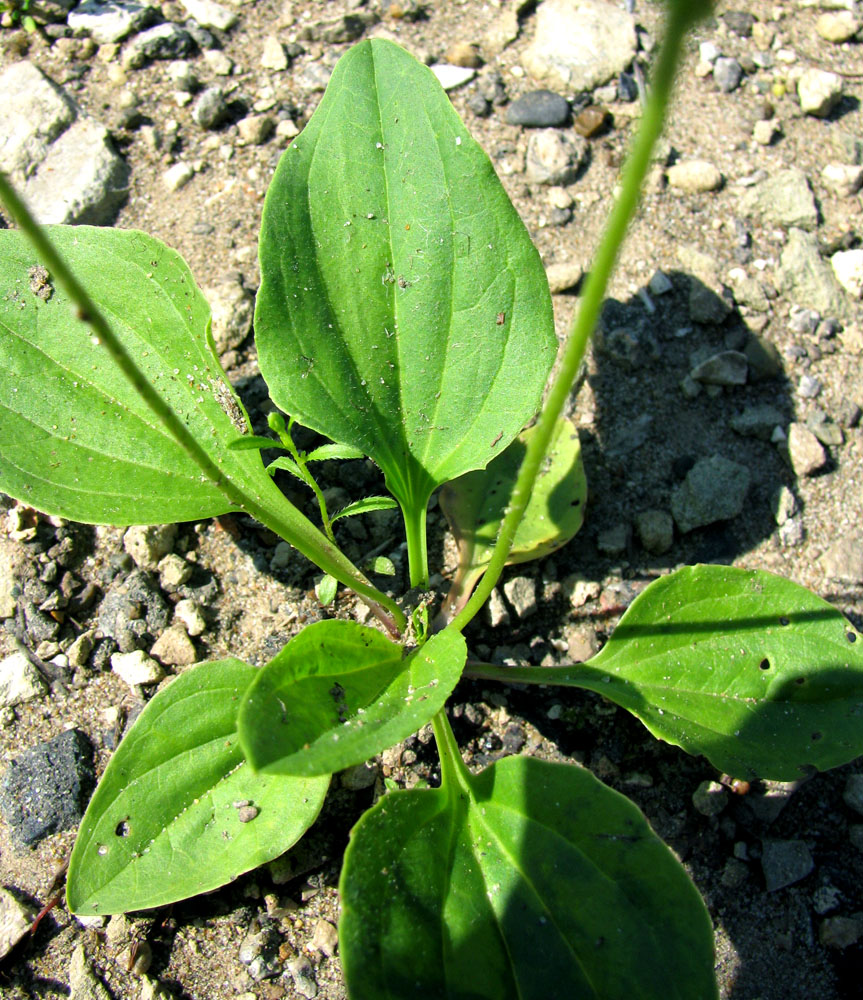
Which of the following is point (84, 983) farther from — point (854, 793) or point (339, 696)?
point (854, 793)

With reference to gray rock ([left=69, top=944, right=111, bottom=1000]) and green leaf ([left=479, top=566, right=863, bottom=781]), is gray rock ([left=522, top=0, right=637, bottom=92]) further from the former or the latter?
gray rock ([left=69, top=944, right=111, bottom=1000])

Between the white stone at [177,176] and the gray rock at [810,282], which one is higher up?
the white stone at [177,176]

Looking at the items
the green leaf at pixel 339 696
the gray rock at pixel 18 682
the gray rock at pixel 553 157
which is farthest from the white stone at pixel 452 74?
the gray rock at pixel 18 682

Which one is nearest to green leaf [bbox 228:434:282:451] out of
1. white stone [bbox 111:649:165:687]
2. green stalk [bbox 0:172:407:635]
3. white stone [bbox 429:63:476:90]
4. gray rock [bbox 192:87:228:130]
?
green stalk [bbox 0:172:407:635]

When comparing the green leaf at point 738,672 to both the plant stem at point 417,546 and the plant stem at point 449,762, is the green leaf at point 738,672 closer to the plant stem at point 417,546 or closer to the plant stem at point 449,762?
the plant stem at point 449,762

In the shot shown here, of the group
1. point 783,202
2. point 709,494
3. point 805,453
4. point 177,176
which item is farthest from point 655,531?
point 177,176

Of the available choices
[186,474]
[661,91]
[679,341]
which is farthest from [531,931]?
[679,341]
